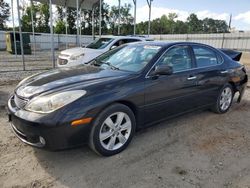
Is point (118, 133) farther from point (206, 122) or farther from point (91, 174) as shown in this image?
point (206, 122)

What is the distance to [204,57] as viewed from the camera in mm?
4289

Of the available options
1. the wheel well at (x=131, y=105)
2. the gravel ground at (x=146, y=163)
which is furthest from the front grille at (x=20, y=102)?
the wheel well at (x=131, y=105)

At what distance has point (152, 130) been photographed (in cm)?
385

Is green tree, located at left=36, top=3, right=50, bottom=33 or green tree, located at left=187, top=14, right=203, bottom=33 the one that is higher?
green tree, located at left=187, top=14, right=203, bottom=33

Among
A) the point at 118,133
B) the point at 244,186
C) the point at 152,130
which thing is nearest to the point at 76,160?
the point at 118,133

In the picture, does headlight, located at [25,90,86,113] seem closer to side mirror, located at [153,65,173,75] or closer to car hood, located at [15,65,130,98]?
car hood, located at [15,65,130,98]

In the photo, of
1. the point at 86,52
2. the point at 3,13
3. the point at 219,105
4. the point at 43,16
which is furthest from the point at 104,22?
the point at 219,105

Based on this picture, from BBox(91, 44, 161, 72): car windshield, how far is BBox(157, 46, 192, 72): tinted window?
7.2 inches

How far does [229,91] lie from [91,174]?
12.1 feet

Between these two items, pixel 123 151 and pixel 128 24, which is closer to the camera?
pixel 123 151

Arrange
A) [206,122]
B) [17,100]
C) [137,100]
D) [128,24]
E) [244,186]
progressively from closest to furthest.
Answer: [244,186] → [17,100] → [137,100] → [206,122] → [128,24]

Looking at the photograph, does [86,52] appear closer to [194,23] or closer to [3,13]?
[3,13]

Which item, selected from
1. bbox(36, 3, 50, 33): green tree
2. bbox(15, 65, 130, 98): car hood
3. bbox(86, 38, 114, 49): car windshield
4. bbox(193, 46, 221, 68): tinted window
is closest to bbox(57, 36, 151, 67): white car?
bbox(86, 38, 114, 49): car windshield

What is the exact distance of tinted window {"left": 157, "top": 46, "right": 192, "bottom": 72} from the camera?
3.57 metres
